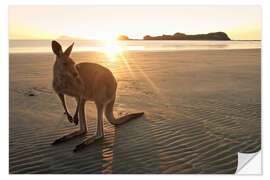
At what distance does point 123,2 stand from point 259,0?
195 cm

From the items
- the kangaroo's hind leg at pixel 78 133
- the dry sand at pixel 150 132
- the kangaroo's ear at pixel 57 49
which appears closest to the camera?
the kangaroo's ear at pixel 57 49

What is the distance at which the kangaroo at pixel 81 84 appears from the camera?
2369 mm

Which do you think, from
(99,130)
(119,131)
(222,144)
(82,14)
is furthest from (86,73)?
(222,144)

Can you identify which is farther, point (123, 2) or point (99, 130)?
point (123, 2)

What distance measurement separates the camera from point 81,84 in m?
2.51

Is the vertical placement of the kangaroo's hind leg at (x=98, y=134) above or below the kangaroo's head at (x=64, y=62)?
below

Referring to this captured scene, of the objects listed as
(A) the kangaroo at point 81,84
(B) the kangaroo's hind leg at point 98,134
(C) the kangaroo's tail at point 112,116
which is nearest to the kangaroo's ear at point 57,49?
(A) the kangaroo at point 81,84

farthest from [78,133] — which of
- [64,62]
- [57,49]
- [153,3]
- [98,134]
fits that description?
[153,3]

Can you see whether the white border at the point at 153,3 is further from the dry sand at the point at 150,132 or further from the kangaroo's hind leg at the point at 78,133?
the kangaroo's hind leg at the point at 78,133

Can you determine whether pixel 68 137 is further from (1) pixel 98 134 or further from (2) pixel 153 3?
(2) pixel 153 3

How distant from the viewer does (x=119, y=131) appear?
10.9 ft

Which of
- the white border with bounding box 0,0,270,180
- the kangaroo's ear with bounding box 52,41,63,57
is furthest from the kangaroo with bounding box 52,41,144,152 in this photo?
the white border with bounding box 0,0,270,180

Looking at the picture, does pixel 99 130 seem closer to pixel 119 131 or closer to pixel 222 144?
pixel 119 131

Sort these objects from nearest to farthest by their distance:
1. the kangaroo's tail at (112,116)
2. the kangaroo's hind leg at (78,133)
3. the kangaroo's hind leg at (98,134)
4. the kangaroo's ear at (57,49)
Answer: the kangaroo's ear at (57,49) < the kangaroo's hind leg at (98,134) < the kangaroo's hind leg at (78,133) < the kangaroo's tail at (112,116)
